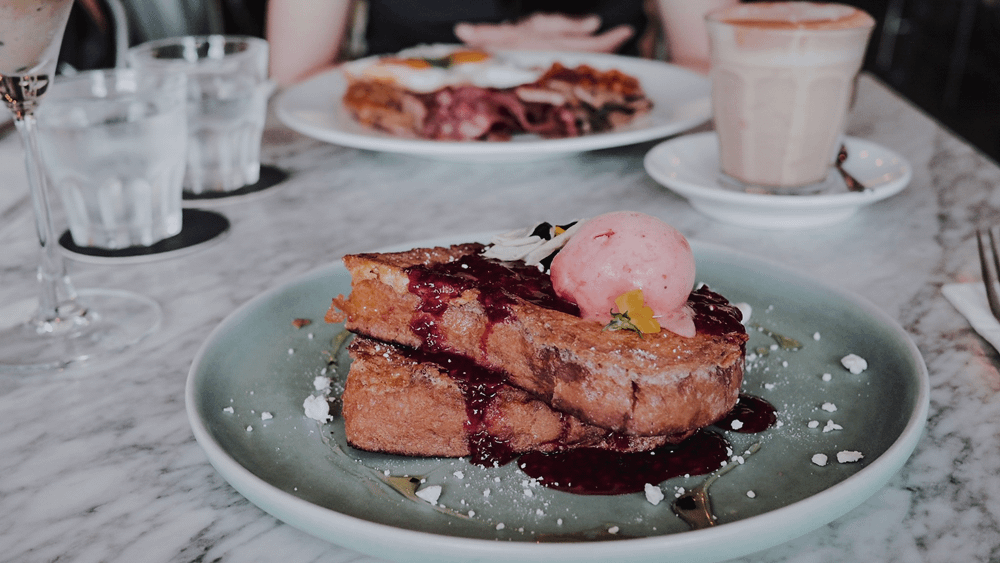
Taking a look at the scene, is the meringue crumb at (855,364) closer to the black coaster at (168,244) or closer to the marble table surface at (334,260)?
the marble table surface at (334,260)

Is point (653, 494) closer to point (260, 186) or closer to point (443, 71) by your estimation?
point (260, 186)

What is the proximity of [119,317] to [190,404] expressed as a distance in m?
0.57

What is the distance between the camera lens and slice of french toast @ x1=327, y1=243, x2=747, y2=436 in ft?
3.34

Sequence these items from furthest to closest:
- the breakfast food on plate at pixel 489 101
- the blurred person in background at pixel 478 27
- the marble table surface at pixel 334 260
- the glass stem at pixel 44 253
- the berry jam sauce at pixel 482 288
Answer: the blurred person in background at pixel 478 27
the breakfast food on plate at pixel 489 101
the glass stem at pixel 44 253
the berry jam sauce at pixel 482 288
the marble table surface at pixel 334 260

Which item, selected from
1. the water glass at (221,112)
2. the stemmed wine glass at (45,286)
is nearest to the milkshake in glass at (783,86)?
the water glass at (221,112)

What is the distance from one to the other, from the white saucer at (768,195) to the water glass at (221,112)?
108 cm

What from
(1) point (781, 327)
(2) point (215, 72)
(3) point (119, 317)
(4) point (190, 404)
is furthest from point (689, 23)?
(4) point (190, 404)

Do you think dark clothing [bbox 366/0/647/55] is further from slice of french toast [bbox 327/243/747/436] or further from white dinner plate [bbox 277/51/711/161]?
slice of french toast [bbox 327/243/747/436]

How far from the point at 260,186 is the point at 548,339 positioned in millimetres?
1347

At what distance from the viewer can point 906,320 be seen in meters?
1.44

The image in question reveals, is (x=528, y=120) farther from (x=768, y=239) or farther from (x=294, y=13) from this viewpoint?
(x=294, y=13)

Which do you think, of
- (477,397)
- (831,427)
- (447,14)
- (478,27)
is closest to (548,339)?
(477,397)

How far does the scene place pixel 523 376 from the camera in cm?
113

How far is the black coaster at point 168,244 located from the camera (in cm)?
171
